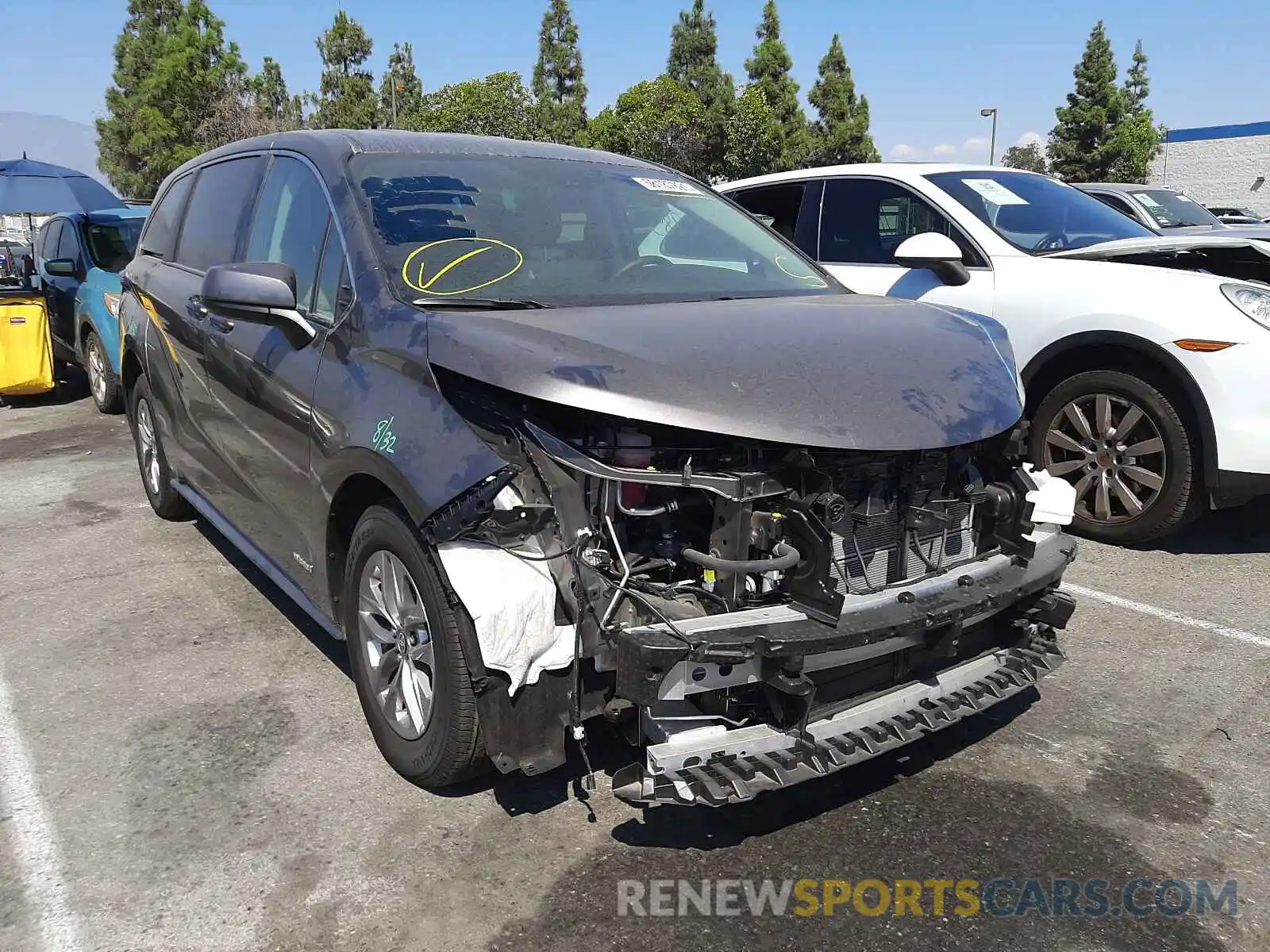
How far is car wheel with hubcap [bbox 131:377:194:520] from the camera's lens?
539 centimetres

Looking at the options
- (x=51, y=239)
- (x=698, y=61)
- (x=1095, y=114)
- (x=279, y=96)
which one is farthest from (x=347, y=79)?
(x=51, y=239)

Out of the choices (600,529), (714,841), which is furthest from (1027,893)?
(600,529)

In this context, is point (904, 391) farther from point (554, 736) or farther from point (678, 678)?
point (554, 736)

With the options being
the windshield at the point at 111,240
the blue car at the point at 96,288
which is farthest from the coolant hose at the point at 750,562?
the windshield at the point at 111,240

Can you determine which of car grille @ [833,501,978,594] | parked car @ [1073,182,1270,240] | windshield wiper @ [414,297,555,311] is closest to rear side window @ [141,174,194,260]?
windshield wiper @ [414,297,555,311]

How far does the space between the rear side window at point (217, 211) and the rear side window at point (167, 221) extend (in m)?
0.16

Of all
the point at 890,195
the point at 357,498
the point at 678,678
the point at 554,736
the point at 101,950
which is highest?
the point at 890,195

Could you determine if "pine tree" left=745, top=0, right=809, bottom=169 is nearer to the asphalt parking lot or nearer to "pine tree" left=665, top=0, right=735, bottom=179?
"pine tree" left=665, top=0, right=735, bottom=179

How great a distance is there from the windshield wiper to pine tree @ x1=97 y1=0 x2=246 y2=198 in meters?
49.1

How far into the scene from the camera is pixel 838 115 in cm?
5612

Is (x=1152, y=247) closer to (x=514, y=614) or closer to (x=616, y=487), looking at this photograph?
(x=616, y=487)

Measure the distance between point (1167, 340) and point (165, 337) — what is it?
4.74 meters

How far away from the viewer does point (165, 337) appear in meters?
4.76

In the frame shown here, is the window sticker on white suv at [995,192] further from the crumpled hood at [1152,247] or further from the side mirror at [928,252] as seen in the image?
the side mirror at [928,252]
